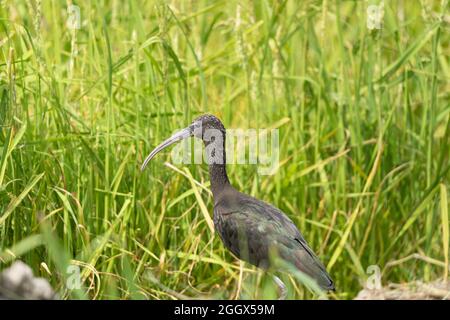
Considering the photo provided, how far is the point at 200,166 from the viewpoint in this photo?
5.77m

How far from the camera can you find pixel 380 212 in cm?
589

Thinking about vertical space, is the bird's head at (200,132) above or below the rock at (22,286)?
above

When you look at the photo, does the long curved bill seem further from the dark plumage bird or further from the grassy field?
the grassy field

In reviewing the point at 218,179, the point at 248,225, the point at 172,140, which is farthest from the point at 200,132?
the point at 248,225

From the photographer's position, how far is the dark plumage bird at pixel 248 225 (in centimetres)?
500

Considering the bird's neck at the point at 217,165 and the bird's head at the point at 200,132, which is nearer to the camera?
the bird's head at the point at 200,132

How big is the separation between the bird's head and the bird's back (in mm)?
286

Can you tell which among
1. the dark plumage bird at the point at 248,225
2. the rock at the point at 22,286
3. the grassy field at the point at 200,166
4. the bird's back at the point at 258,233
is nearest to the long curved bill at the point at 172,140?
the dark plumage bird at the point at 248,225

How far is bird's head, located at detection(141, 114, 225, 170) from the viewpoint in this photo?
521 cm

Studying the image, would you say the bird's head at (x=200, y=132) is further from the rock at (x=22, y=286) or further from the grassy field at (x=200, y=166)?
the rock at (x=22, y=286)

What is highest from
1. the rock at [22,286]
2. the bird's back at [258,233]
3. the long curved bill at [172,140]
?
the long curved bill at [172,140]

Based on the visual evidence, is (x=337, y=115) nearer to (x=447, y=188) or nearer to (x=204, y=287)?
(x=447, y=188)

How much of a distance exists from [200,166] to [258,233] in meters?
0.75

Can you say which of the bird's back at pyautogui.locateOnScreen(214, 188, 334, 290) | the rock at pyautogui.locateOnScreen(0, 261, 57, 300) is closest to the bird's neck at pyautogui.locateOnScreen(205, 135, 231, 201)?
the bird's back at pyautogui.locateOnScreen(214, 188, 334, 290)
